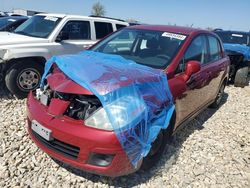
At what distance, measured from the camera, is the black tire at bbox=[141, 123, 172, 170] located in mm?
3109

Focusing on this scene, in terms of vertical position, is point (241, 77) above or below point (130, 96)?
below

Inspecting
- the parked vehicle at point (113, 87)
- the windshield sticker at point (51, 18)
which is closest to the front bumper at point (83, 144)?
the parked vehicle at point (113, 87)

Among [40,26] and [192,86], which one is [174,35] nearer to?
[192,86]

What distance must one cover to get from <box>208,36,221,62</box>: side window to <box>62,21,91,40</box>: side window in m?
2.85

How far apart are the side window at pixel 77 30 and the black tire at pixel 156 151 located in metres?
3.64

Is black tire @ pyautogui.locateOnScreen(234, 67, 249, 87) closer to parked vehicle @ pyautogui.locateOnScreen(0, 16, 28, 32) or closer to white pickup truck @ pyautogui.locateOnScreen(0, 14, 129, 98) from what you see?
white pickup truck @ pyautogui.locateOnScreen(0, 14, 129, 98)

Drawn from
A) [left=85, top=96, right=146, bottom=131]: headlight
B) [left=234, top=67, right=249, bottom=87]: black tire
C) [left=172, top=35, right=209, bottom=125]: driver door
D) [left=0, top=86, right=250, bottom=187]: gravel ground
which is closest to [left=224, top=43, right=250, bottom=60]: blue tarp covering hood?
[left=234, top=67, right=249, bottom=87]: black tire

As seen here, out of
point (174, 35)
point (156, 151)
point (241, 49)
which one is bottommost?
point (156, 151)

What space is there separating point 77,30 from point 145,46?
9.05ft

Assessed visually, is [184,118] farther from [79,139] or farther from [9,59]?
[9,59]

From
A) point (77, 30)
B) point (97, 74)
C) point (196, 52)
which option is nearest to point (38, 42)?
point (77, 30)

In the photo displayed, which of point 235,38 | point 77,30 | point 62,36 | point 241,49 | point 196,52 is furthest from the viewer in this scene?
point 235,38

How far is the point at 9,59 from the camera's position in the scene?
4.88 metres

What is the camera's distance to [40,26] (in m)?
6.12
